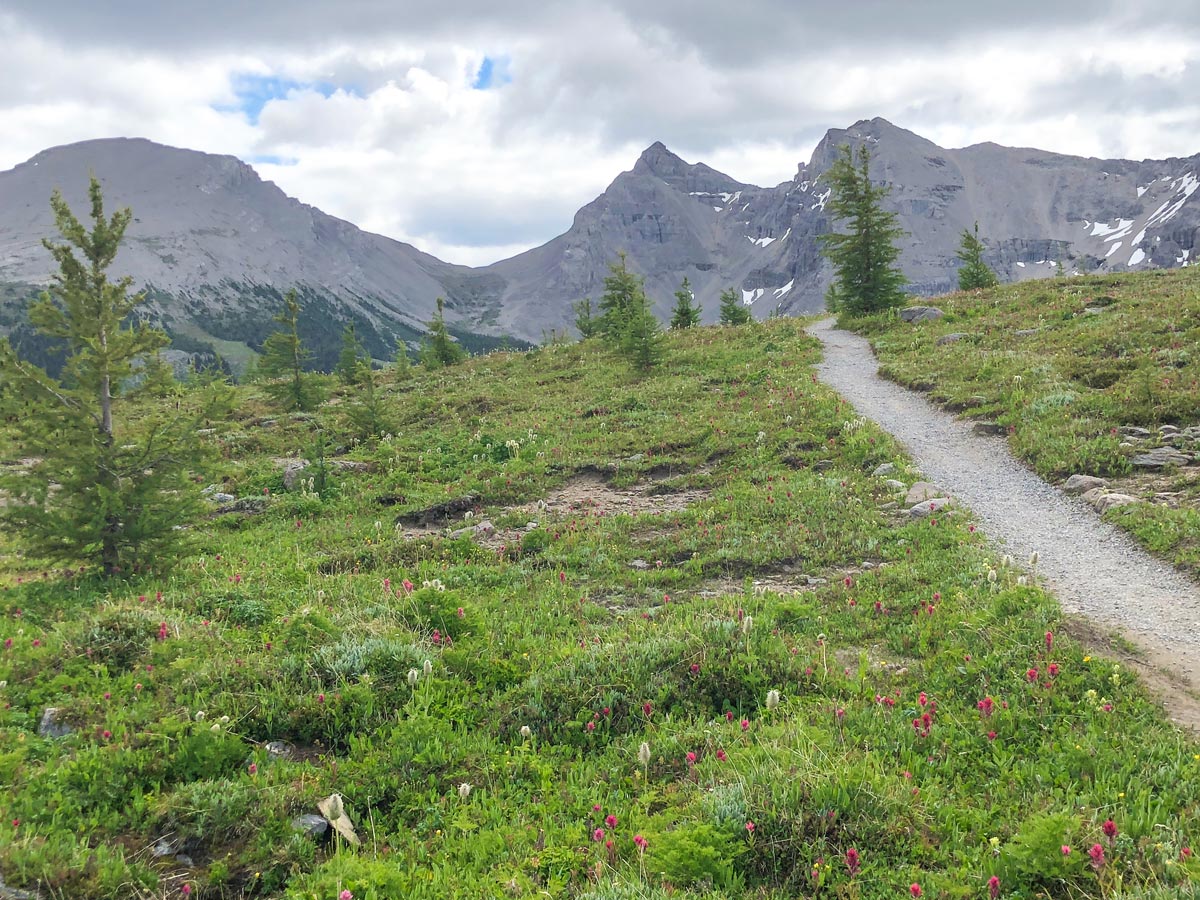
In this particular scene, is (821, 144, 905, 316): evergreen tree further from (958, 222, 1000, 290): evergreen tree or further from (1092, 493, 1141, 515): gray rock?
(1092, 493, 1141, 515): gray rock

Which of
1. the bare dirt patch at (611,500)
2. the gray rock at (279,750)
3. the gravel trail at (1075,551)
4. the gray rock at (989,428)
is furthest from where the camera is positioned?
the gray rock at (989,428)

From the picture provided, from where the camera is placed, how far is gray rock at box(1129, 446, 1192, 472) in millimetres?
12648

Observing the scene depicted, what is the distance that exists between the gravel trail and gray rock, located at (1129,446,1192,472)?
1.68m

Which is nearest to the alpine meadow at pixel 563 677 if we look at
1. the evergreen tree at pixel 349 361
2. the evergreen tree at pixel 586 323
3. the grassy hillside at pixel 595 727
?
the grassy hillside at pixel 595 727

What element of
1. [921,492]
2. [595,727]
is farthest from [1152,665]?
[921,492]

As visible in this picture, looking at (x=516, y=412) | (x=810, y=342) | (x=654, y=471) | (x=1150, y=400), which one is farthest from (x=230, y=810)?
(x=810, y=342)

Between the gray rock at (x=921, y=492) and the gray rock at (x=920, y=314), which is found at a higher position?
the gray rock at (x=920, y=314)

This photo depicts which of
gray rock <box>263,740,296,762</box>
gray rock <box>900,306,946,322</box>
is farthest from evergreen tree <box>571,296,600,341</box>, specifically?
gray rock <box>263,740,296,762</box>

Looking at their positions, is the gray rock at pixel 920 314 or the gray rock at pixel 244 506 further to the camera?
the gray rock at pixel 920 314

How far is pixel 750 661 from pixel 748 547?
4896 millimetres

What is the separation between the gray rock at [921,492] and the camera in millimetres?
13188

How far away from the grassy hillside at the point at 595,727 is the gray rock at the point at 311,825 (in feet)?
0.18

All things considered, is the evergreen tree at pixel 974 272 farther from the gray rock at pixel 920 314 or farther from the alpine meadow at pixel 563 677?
the alpine meadow at pixel 563 677

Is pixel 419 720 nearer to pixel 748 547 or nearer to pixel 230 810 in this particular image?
pixel 230 810
